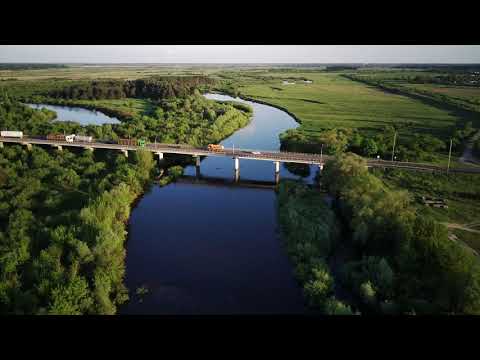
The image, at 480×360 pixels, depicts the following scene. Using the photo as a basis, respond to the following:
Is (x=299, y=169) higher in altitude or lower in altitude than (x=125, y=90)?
lower

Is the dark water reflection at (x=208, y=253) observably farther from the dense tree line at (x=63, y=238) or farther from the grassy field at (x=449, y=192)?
the grassy field at (x=449, y=192)

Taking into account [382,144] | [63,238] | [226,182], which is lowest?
[226,182]

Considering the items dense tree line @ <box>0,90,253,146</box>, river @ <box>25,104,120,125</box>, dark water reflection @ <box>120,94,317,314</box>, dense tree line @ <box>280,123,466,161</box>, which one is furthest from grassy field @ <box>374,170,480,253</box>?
river @ <box>25,104,120,125</box>

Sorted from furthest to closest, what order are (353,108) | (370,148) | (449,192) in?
(353,108)
(370,148)
(449,192)

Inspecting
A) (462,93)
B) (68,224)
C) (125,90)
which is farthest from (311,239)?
(125,90)

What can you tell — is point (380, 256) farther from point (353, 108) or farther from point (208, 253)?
point (353, 108)

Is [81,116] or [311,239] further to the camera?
[81,116]

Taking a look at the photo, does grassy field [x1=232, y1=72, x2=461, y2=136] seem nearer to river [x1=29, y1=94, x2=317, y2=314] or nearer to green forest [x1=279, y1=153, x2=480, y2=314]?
river [x1=29, y1=94, x2=317, y2=314]
